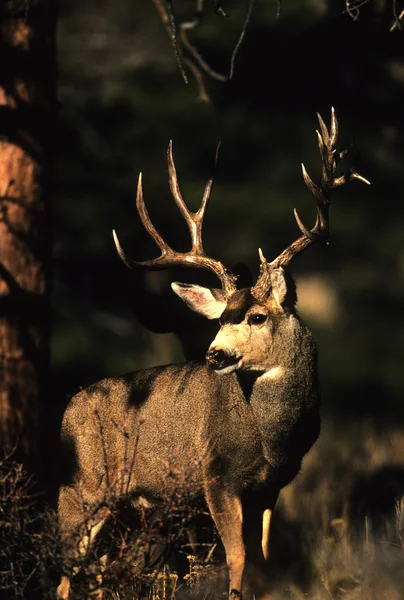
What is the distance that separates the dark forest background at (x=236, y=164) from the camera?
15.0 meters

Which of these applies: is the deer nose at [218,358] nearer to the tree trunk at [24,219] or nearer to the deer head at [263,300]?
the deer head at [263,300]

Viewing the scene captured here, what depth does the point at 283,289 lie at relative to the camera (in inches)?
264

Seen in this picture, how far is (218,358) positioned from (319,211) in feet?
3.91

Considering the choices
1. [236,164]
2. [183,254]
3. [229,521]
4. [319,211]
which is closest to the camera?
[229,521]

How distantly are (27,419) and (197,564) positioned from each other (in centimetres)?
133

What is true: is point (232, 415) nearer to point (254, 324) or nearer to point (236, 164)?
point (254, 324)

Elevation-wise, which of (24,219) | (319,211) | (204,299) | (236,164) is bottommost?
(236,164)

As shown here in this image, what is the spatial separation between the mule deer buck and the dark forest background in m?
6.86

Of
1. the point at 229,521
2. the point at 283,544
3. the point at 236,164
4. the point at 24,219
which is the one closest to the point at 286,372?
the point at 229,521

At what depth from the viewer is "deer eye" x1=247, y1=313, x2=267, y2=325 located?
6.71 meters

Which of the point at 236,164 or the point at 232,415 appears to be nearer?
the point at 232,415

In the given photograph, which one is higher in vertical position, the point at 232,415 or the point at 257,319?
the point at 257,319

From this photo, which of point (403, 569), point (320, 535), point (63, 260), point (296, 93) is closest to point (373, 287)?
point (296, 93)

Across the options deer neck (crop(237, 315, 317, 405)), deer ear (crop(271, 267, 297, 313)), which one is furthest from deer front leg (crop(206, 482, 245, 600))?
deer ear (crop(271, 267, 297, 313))
